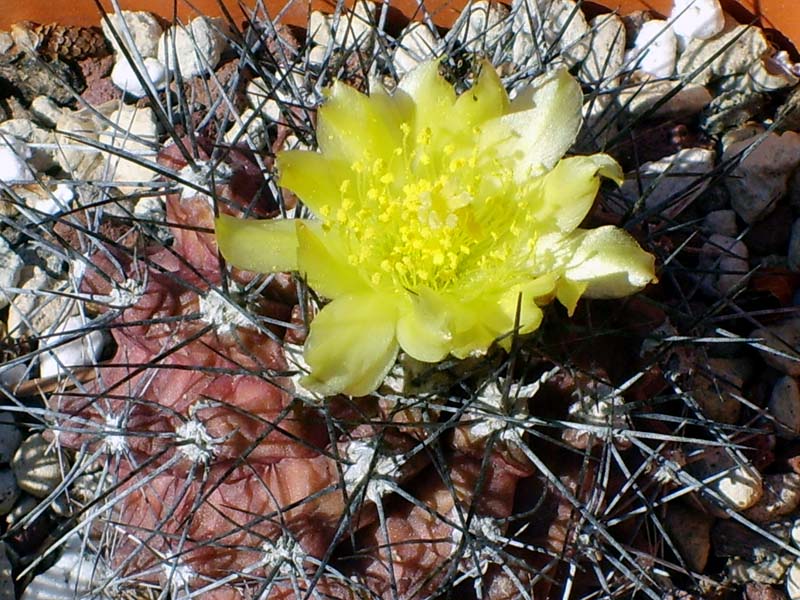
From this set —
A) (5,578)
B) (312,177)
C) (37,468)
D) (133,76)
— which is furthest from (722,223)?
(5,578)

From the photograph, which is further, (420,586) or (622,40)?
(622,40)

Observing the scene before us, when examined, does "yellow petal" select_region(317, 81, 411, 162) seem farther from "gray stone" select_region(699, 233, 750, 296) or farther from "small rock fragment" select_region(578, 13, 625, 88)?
"small rock fragment" select_region(578, 13, 625, 88)

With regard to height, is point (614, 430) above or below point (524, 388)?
below

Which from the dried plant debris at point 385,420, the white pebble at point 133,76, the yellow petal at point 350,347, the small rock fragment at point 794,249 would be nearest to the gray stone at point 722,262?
the dried plant debris at point 385,420

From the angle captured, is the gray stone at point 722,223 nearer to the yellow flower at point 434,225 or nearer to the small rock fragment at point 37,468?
the yellow flower at point 434,225

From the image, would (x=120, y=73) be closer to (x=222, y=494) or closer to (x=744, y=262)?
(x=222, y=494)

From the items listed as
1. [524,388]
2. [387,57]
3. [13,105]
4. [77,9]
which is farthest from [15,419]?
[524,388]

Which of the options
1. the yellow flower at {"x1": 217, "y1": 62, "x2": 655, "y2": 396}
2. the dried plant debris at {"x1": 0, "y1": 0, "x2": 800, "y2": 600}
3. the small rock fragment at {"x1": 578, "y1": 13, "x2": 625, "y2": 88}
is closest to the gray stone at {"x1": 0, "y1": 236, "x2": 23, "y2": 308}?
the dried plant debris at {"x1": 0, "y1": 0, "x2": 800, "y2": 600}
